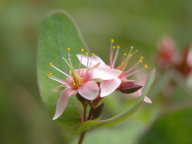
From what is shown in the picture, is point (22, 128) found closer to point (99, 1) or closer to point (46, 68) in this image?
point (46, 68)

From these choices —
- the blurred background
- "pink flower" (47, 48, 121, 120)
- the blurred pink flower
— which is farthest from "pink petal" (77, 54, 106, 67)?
the blurred pink flower

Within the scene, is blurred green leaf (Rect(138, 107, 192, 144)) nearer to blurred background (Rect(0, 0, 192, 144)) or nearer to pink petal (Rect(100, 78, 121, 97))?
blurred background (Rect(0, 0, 192, 144))

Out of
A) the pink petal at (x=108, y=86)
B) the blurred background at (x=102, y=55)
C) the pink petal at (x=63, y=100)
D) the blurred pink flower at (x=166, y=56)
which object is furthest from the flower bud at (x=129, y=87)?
the blurred pink flower at (x=166, y=56)

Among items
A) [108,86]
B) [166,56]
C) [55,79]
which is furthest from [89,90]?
[166,56]

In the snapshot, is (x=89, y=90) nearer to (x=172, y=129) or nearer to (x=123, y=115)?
(x=123, y=115)

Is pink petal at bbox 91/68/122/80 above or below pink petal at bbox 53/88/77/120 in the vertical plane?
above

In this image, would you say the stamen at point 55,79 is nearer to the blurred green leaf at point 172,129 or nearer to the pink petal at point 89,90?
the pink petal at point 89,90
